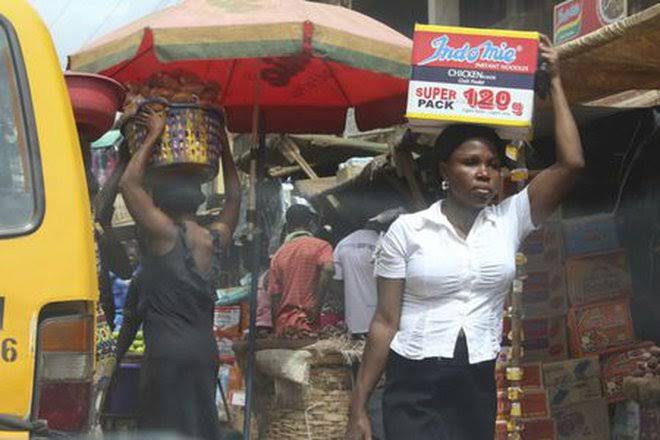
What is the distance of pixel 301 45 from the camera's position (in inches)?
186

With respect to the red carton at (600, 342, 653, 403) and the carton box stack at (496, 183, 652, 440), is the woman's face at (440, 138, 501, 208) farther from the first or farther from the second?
the red carton at (600, 342, 653, 403)

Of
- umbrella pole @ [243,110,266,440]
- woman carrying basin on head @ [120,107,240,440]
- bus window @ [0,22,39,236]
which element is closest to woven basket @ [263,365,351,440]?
umbrella pole @ [243,110,266,440]

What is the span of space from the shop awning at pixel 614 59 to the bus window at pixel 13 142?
8.71ft

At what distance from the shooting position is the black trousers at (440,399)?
3.57m

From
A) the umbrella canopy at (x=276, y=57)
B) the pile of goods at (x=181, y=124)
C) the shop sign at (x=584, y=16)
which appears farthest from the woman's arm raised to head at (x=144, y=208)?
the shop sign at (x=584, y=16)

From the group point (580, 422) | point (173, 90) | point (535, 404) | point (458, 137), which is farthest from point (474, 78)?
point (580, 422)

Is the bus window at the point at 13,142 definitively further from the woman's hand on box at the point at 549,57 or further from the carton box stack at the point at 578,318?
the carton box stack at the point at 578,318

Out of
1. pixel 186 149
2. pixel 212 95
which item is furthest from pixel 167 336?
pixel 212 95

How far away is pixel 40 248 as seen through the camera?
9.27ft

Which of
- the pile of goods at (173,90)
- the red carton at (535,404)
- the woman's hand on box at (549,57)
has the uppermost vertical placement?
the pile of goods at (173,90)

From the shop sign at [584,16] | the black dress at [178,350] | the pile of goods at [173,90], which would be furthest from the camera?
the shop sign at [584,16]

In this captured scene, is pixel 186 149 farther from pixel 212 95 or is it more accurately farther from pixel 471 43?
pixel 471 43

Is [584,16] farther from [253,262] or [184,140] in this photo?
[184,140]

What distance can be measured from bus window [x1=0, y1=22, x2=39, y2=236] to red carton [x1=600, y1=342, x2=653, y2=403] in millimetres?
4068
